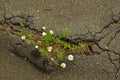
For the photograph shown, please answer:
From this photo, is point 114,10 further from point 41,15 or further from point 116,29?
point 41,15

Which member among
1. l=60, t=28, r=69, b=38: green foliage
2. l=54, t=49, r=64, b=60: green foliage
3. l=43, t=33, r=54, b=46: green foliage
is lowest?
l=54, t=49, r=64, b=60: green foliage

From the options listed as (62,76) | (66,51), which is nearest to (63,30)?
(66,51)

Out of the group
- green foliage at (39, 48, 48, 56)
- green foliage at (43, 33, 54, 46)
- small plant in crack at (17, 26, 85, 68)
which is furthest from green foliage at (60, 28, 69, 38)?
green foliage at (39, 48, 48, 56)

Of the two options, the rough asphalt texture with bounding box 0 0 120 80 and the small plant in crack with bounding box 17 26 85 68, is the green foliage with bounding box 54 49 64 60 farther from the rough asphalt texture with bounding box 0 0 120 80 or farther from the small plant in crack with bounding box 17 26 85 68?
the rough asphalt texture with bounding box 0 0 120 80

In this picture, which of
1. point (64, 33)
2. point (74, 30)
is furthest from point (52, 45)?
point (74, 30)

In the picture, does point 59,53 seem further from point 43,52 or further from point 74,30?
point 74,30

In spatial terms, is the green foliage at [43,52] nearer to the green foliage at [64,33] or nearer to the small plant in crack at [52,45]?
the small plant in crack at [52,45]
